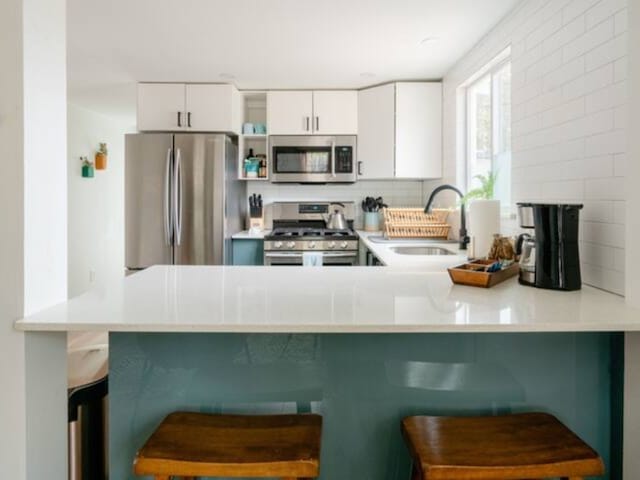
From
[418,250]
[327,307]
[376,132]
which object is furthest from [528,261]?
[376,132]

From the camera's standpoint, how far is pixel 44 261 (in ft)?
4.33

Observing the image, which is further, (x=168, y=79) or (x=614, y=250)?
(x=168, y=79)

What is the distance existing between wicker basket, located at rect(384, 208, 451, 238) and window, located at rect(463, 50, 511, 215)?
366 mm

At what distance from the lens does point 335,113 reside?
14.3 feet

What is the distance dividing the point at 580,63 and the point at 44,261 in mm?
1942

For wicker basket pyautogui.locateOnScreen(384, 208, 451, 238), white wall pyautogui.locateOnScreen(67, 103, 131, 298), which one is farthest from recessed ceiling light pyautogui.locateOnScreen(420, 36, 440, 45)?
white wall pyautogui.locateOnScreen(67, 103, 131, 298)

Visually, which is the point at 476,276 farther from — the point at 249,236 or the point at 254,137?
the point at 254,137

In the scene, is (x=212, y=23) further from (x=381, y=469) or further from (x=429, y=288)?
(x=381, y=469)

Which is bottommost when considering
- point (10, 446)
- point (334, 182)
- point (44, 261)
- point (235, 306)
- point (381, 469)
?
point (381, 469)

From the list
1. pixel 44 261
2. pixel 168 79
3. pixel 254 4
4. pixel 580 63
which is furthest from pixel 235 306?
pixel 168 79

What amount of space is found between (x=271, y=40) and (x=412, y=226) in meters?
1.64

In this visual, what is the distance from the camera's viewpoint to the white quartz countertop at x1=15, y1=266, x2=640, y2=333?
1166mm

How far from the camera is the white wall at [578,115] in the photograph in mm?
1603

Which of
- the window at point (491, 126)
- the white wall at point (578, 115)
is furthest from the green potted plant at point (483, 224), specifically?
the window at point (491, 126)
